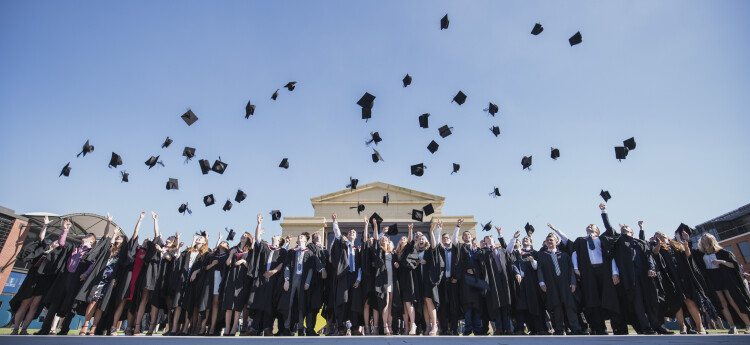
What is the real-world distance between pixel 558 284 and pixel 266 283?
4.85 metres

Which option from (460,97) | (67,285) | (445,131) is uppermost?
(460,97)

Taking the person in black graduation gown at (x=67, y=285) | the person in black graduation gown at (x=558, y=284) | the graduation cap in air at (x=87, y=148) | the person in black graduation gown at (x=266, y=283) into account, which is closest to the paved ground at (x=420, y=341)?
the person in black graduation gown at (x=558, y=284)

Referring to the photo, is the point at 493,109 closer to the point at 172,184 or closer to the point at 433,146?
the point at 433,146

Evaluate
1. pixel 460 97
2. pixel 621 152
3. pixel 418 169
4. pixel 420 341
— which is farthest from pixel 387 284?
pixel 621 152

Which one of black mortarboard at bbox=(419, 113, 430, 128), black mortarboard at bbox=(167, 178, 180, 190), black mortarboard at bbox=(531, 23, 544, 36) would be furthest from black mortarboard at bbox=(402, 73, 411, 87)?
black mortarboard at bbox=(167, 178, 180, 190)

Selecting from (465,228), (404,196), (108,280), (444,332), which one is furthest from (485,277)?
(404,196)

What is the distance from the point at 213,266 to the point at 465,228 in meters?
18.3

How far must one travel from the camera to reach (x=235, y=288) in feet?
19.9

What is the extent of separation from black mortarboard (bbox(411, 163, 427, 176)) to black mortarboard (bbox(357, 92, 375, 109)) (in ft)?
8.72

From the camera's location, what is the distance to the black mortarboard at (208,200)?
1008 cm

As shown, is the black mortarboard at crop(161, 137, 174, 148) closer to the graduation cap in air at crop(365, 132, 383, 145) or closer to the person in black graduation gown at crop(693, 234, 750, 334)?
the graduation cap in air at crop(365, 132, 383, 145)

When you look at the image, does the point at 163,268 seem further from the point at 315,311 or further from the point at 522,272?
the point at 522,272

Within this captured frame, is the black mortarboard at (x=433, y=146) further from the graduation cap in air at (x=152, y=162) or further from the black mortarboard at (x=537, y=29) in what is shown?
the graduation cap in air at (x=152, y=162)

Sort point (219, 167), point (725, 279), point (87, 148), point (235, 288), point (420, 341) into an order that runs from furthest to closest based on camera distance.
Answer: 1. point (219, 167)
2. point (87, 148)
3. point (235, 288)
4. point (725, 279)
5. point (420, 341)
